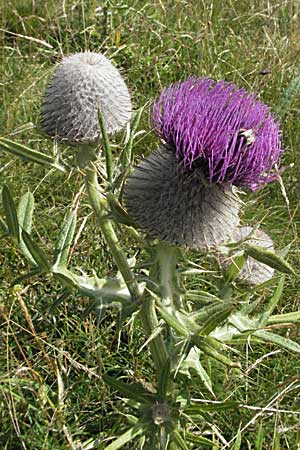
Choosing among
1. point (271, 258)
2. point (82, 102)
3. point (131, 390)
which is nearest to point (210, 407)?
point (131, 390)

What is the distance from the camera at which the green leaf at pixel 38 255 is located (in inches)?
79.6

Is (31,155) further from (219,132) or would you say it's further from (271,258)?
(271,258)

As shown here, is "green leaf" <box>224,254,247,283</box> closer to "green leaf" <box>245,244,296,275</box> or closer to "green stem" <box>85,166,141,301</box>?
"green leaf" <box>245,244,296,275</box>

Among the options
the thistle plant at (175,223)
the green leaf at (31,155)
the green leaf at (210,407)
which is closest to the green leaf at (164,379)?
the thistle plant at (175,223)

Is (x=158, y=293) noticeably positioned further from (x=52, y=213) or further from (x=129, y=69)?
(x=129, y=69)

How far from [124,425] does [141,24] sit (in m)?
3.27

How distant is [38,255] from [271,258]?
0.70 m

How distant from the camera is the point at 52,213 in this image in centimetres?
341

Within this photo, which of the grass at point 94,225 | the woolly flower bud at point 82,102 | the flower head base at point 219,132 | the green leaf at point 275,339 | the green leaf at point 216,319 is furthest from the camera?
the grass at point 94,225

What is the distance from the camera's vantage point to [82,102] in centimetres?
228

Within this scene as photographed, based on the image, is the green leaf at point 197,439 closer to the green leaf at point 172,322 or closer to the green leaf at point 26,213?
the green leaf at point 172,322

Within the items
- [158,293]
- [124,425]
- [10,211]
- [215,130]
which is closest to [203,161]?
[215,130]

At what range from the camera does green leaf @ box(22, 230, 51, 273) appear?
2021 millimetres

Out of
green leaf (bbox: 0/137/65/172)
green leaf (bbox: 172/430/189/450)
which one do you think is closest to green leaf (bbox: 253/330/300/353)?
green leaf (bbox: 172/430/189/450)
